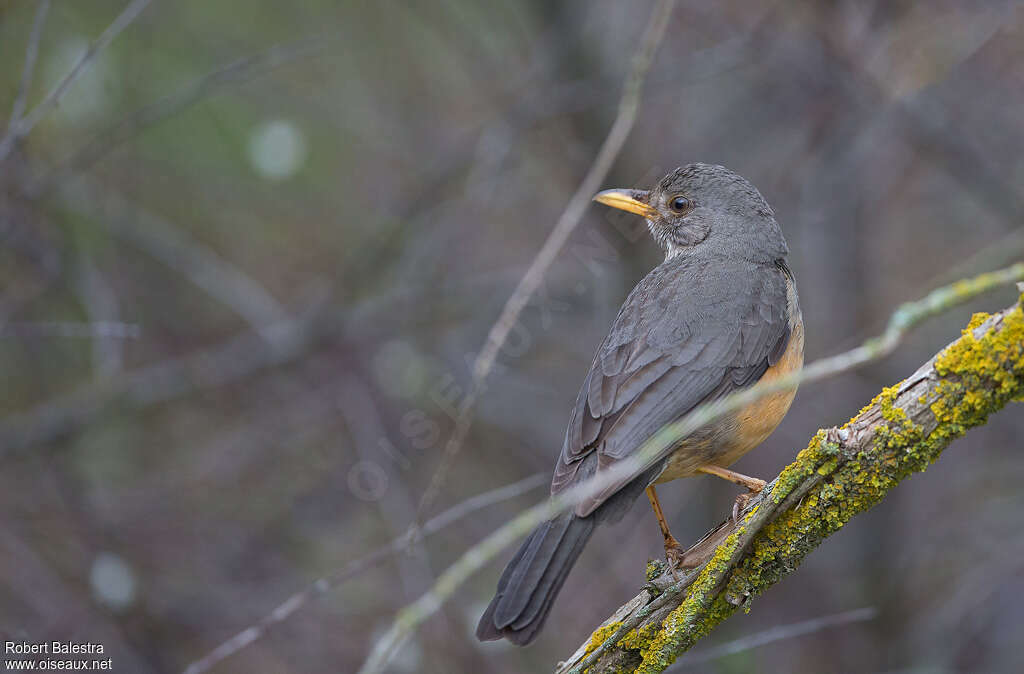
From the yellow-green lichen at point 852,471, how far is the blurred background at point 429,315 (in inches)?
104

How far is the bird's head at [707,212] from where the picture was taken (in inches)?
184

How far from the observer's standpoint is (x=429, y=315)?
7039mm

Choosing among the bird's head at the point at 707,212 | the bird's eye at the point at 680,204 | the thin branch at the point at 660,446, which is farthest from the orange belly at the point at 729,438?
the bird's eye at the point at 680,204

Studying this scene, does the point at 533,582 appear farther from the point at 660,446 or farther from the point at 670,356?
the point at 670,356

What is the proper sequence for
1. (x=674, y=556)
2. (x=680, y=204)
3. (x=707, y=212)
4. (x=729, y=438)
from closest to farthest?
(x=674, y=556) → (x=729, y=438) → (x=707, y=212) → (x=680, y=204)

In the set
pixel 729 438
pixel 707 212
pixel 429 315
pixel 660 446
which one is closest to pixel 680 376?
pixel 729 438

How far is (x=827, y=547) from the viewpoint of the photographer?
7734 mm

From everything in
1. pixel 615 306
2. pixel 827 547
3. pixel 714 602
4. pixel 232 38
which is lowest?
pixel 714 602

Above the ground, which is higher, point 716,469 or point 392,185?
point 392,185

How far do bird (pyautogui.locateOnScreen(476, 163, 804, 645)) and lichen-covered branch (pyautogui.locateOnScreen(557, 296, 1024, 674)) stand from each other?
0.28 metres

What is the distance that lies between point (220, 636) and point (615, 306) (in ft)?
10.8

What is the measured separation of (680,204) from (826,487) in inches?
94.5

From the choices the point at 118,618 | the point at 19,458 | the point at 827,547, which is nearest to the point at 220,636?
the point at 118,618

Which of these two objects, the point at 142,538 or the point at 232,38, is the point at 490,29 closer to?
the point at 232,38
